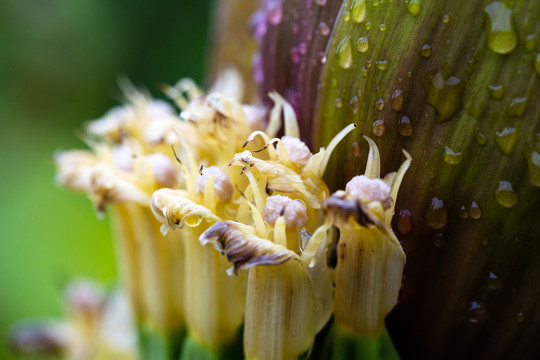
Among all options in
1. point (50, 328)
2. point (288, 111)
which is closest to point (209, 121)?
point (288, 111)

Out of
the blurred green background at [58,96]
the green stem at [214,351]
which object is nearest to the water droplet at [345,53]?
the green stem at [214,351]

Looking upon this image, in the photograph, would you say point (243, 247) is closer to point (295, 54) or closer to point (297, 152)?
point (297, 152)

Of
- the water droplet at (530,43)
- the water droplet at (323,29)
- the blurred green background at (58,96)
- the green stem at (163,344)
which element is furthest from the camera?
the blurred green background at (58,96)

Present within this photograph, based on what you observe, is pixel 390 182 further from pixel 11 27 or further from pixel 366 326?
pixel 11 27

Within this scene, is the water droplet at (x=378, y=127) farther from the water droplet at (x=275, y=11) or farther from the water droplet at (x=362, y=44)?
the water droplet at (x=275, y=11)

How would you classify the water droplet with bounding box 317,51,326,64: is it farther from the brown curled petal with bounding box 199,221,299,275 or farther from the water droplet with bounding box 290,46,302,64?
the brown curled petal with bounding box 199,221,299,275

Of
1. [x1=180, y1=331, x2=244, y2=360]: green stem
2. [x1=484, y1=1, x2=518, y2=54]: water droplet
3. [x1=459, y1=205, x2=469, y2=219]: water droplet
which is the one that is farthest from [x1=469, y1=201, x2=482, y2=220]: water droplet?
[x1=180, y1=331, x2=244, y2=360]: green stem

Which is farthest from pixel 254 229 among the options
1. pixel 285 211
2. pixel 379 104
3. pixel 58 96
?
pixel 58 96
